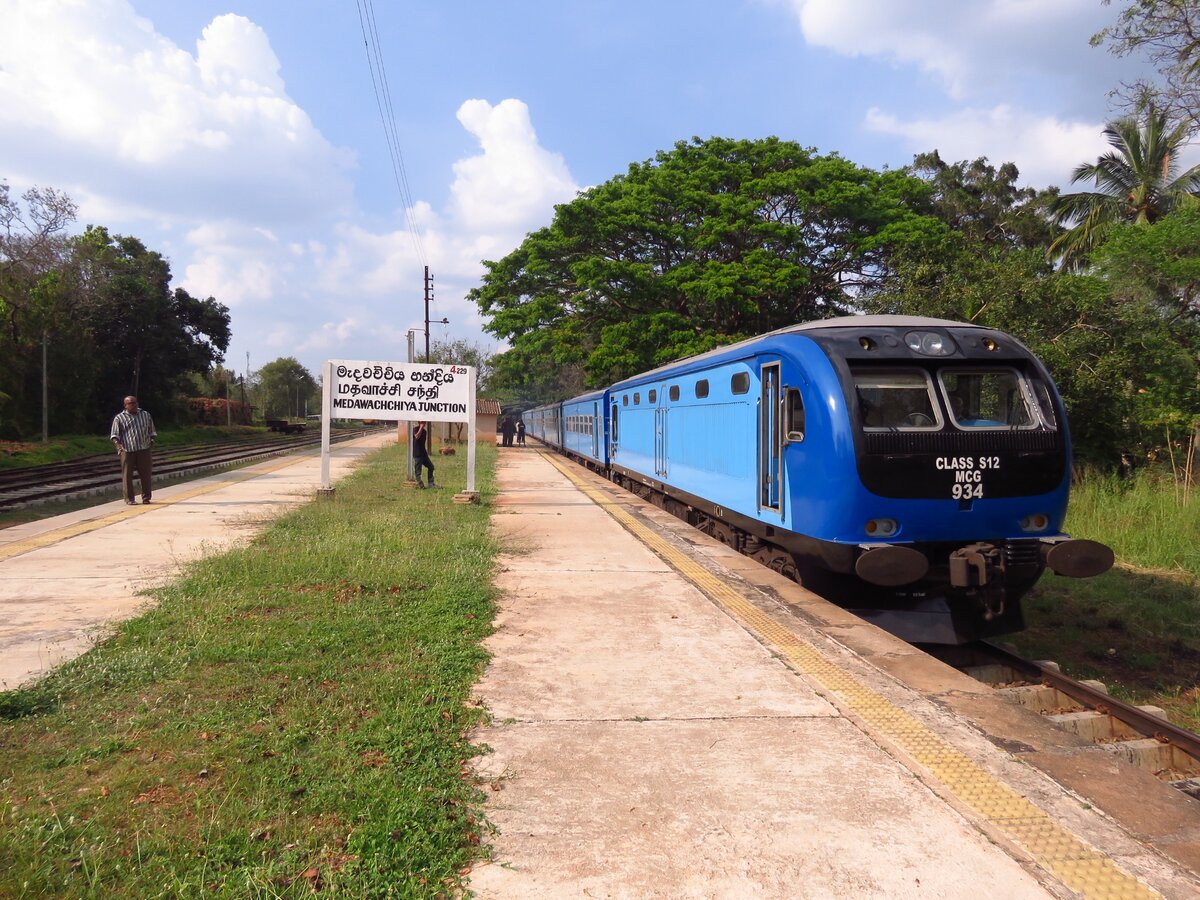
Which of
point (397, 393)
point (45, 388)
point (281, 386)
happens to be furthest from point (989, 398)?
point (281, 386)

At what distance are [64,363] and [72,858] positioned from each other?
41392mm

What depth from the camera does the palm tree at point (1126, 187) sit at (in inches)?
1006

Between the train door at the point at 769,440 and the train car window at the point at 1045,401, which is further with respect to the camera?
the train door at the point at 769,440

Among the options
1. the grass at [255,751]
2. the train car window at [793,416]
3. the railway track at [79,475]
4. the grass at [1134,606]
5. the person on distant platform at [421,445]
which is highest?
the train car window at [793,416]

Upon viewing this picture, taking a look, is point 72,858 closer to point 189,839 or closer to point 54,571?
point 189,839

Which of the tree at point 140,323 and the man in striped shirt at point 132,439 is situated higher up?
the tree at point 140,323

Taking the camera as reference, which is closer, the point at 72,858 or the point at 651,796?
the point at 72,858

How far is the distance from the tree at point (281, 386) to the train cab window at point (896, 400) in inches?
4209

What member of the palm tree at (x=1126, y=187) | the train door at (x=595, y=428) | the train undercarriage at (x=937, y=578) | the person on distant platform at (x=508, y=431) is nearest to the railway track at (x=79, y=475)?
the train door at (x=595, y=428)

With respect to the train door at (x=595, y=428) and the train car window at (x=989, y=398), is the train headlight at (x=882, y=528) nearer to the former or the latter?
the train car window at (x=989, y=398)

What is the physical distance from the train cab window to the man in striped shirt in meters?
10.6

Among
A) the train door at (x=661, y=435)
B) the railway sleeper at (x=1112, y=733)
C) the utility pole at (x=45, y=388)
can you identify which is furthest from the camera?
the utility pole at (x=45, y=388)

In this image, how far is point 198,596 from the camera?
6465mm

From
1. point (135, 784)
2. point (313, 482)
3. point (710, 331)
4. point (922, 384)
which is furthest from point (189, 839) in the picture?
point (710, 331)
